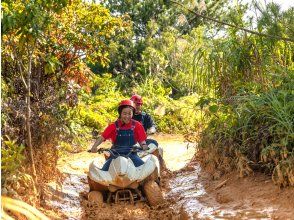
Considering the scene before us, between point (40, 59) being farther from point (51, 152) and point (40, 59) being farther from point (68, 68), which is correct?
point (51, 152)

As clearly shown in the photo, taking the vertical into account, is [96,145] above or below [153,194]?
above

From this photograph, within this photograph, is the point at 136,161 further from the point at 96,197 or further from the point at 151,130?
the point at 151,130

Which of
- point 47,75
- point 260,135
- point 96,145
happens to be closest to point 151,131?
point 96,145

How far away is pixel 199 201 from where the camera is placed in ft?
20.2

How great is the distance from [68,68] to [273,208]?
12.2 ft

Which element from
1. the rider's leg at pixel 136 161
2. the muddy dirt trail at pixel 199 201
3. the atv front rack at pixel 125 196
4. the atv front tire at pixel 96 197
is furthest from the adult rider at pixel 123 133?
the muddy dirt trail at pixel 199 201

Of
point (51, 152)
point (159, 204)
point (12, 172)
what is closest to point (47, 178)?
point (51, 152)

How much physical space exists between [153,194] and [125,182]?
379 millimetres

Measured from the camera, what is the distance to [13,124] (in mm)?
6016

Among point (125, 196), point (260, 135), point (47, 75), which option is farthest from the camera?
point (47, 75)

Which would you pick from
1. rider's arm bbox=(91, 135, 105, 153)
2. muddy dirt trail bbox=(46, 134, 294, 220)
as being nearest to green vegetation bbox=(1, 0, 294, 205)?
muddy dirt trail bbox=(46, 134, 294, 220)

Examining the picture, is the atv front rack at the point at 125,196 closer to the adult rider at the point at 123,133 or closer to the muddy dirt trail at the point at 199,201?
the muddy dirt trail at the point at 199,201

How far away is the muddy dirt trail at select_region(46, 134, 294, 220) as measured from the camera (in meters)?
5.14

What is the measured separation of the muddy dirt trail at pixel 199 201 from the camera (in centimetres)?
514
